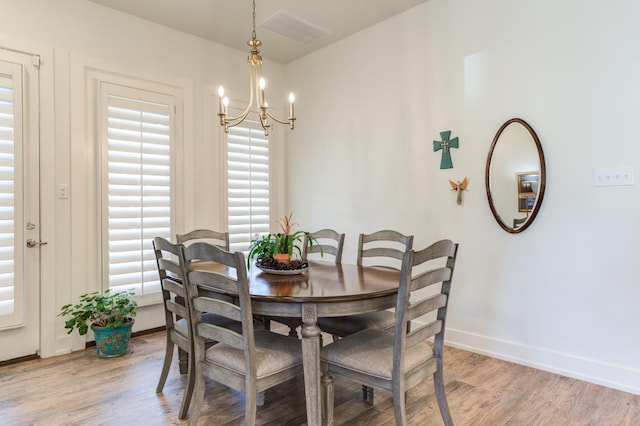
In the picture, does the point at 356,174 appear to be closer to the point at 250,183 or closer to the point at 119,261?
the point at 250,183

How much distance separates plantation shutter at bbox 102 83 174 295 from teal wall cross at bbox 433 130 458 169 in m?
2.51

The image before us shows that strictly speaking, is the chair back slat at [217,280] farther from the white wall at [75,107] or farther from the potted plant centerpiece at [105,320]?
the white wall at [75,107]

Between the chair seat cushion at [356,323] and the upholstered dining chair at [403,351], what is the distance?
252 millimetres

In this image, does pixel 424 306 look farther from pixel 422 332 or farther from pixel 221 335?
pixel 221 335

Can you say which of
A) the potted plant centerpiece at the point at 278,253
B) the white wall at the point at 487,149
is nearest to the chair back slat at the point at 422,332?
the potted plant centerpiece at the point at 278,253

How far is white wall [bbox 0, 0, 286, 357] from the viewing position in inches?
120

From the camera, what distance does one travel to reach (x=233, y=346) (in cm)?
175

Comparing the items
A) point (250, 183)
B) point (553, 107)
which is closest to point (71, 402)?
point (250, 183)

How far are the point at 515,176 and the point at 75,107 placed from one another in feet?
11.6

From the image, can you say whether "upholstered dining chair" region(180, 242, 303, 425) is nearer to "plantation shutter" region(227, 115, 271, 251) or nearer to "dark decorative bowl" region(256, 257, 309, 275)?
"dark decorative bowl" region(256, 257, 309, 275)

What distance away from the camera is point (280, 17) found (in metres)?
3.54

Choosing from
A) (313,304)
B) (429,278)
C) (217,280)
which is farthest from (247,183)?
(429,278)

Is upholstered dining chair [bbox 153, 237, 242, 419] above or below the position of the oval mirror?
below

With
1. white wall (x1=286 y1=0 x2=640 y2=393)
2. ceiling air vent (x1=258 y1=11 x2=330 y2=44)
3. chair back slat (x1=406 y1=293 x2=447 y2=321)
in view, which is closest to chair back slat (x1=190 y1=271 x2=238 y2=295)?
chair back slat (x1=406 y1=293 x2=447 y2=321)
